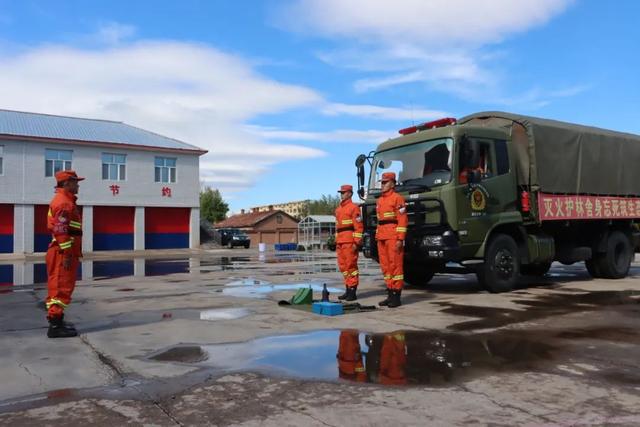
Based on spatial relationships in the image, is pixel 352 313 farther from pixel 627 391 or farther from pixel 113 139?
pixel 113 139

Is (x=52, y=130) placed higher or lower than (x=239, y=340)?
higher

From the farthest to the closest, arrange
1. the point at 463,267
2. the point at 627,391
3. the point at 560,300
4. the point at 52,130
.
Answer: the point at 52,130 < the point at 463,267 < the point at 560,300 < the point at 627,391

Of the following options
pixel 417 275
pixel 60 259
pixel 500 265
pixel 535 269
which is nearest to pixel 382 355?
pixel 60 259

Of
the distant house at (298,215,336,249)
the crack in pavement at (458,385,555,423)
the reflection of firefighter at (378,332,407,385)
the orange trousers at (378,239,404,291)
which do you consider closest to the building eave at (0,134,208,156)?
the distant house at (298,215,336,249)

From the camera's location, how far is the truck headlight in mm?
9133

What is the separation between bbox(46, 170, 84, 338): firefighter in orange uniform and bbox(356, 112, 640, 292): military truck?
5.37 metres

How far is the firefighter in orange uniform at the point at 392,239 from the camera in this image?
322 inches

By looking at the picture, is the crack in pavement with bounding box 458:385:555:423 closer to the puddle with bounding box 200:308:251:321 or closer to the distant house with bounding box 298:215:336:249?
the puddle with bounding box 200:308:251:321

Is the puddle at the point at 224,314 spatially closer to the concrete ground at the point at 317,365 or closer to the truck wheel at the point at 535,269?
the concrete ground at the point at 317,365

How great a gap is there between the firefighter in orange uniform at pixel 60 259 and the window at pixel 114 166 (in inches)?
1242

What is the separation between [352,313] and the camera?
771 cm

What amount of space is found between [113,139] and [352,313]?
108 ft

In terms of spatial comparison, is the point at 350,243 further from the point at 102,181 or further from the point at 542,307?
the point at 102,181

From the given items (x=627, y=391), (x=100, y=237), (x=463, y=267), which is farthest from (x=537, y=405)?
(x=100, y=237)
